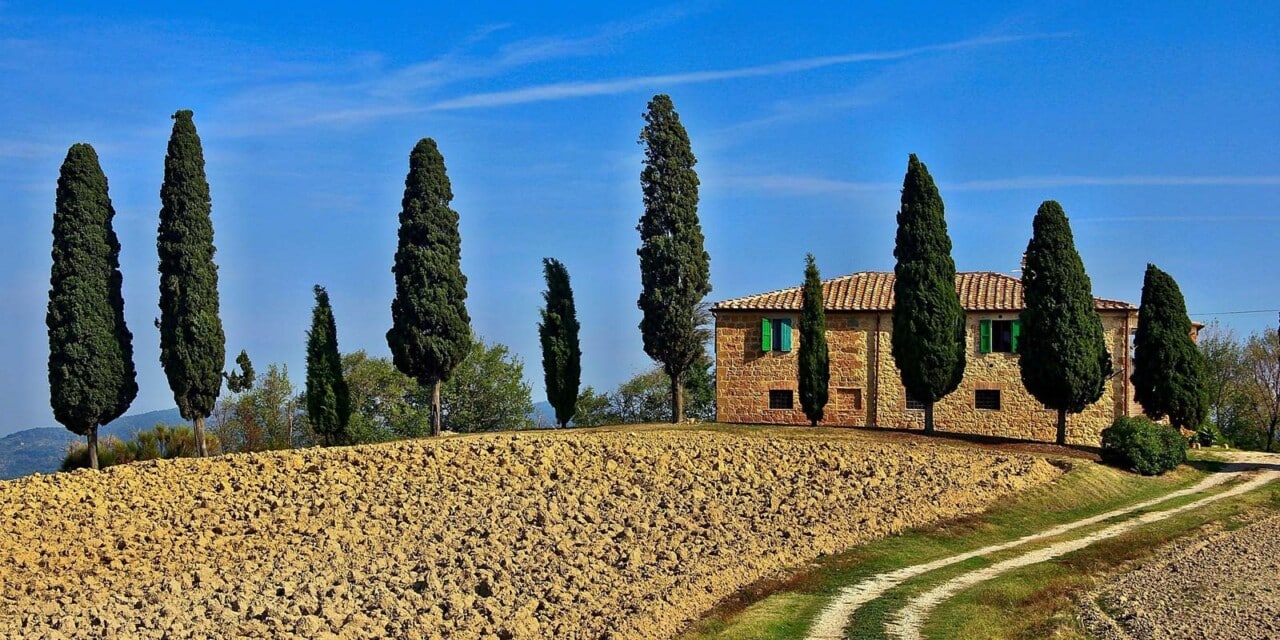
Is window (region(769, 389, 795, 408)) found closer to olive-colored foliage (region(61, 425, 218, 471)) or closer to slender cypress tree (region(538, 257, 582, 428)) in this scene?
slender cypress tree (region(538, 257, 582, 428))

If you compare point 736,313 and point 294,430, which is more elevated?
point 736,313

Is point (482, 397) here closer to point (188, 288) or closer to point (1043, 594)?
point (188, 288)

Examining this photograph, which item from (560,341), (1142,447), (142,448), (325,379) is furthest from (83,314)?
(1142,447)

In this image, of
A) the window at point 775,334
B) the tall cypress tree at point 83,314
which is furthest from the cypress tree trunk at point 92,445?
the window at point 775,334

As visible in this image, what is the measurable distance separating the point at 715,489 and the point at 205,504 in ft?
28.0

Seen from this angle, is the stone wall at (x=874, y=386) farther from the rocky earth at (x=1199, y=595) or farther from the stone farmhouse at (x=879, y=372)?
the rocky earth at (x=1199, y=595)

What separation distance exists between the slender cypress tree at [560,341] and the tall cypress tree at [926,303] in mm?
12332

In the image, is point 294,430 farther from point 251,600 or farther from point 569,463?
point 251,600

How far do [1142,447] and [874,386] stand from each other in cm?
1292

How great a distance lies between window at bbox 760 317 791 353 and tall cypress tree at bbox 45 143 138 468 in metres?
20.3

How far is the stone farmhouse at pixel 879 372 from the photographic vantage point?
4169 centimetres

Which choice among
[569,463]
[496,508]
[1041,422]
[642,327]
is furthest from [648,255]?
[496,508]

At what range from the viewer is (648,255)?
133 feet

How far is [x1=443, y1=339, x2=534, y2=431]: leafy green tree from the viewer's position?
6066 cm
